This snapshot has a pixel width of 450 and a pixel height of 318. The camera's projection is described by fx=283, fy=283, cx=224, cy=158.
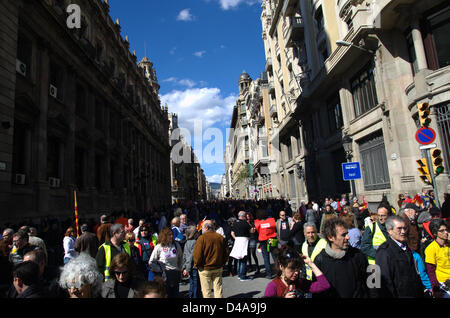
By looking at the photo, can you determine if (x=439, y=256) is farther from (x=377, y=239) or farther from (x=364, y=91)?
(x=364, y=91)

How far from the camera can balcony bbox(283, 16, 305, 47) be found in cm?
2400

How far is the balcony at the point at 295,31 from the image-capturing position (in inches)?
945

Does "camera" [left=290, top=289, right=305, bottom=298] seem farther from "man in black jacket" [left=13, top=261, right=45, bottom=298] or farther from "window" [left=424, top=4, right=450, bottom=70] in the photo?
"window" [left=424, top=4, right=450, bottom=70]

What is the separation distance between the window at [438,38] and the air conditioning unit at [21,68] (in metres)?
18.1

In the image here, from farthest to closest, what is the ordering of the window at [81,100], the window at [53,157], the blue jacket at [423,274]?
the window at [81,100]
the window at [53,157]
the blue jacket at [423,274]

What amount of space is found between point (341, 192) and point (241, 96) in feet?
191

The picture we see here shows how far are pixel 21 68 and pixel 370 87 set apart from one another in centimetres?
1773

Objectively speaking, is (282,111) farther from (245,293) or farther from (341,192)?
(245,293)

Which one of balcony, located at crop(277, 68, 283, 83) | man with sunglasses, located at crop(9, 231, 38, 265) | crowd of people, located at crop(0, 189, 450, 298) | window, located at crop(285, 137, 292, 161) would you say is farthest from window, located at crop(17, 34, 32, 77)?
window, located at crop(285, 137, 292, 161)

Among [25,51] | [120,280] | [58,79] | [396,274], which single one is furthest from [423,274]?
[58,79]

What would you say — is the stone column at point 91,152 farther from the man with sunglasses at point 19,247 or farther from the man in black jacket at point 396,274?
the man in black jacket at point 396,274

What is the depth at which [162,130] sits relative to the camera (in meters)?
54.3

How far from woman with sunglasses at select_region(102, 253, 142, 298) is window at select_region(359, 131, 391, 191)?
14641 mm

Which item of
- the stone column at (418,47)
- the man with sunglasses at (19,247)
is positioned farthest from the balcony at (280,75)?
the man with sunglasses at (19,247)
